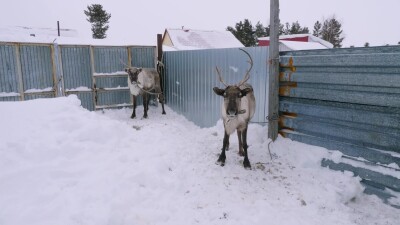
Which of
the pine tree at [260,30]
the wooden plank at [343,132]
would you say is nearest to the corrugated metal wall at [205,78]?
the wooden plank at [343,132]

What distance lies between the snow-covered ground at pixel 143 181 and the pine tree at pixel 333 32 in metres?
45.8

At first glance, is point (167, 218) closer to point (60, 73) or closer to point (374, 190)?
point (374, 190)

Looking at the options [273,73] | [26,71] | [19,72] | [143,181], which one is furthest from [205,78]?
[19,72]

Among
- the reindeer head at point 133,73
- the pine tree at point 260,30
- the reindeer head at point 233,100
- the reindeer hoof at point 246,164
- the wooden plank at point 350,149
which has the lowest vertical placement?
the reindeer hoof at point 246,164

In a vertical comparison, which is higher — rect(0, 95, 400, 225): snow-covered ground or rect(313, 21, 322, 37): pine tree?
rect(313, 21, 322, 37): pine tree

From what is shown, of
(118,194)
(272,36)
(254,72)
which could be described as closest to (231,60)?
(254,72)

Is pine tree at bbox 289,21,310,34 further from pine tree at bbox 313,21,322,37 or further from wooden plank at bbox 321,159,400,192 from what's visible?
wooden plank at bbox 321,159,400,192

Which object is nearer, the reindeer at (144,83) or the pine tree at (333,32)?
the reindeer at (144,83)

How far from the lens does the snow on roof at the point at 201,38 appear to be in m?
30.1

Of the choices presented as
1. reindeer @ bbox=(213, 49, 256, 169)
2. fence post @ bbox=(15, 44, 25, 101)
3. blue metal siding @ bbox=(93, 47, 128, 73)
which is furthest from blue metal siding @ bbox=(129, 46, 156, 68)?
reindeer @ bbox=(213, 49, 256, 169)

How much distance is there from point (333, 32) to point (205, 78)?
146 ft

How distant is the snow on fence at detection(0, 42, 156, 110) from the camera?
8.94 m

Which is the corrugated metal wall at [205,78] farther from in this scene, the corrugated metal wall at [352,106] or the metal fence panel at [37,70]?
the metal fence panel at [37,70]

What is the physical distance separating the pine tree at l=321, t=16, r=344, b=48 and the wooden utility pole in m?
44.8
